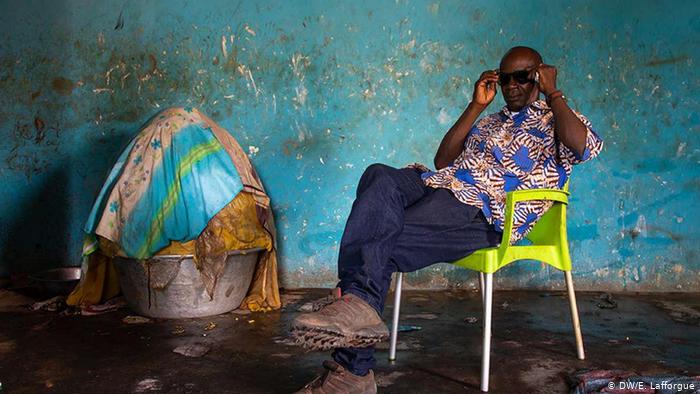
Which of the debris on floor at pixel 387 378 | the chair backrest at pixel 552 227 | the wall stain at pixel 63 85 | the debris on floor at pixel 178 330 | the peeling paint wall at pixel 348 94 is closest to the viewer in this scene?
the debris on floor at pixel 387 378

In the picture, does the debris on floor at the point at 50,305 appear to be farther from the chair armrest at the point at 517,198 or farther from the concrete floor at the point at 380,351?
the chair armrest at the point at 517,198

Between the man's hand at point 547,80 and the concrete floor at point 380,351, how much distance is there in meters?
1.13

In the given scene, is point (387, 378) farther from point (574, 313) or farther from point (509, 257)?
point (574, 313)

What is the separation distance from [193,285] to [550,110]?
2.04 meters

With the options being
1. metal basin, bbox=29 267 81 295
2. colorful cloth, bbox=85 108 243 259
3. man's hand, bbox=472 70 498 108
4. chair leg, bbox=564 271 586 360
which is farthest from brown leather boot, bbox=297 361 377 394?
metal basin, bbox=29 267 81 295

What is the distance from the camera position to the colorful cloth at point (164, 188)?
3590 mm

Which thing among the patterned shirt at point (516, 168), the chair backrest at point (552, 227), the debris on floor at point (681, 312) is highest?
the patterned shirt at point (516, 168)

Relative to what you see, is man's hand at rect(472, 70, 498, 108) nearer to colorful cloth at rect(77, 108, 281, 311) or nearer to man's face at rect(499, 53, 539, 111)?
man's face at rect(499, 53, 539, 111)

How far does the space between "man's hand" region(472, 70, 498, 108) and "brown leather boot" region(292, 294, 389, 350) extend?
3.63 ft

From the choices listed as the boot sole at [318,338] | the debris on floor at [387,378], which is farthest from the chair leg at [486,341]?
the boot sole at [318,338]

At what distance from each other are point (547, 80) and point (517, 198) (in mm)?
532

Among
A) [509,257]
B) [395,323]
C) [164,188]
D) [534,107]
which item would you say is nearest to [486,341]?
[509,257]

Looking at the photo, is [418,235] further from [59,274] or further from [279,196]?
[59,274]

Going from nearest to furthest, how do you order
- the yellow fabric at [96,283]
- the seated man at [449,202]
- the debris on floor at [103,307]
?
the seated man at [449,202] < the debris on floor at [103,307] < the yellow fabric at [96,283]
